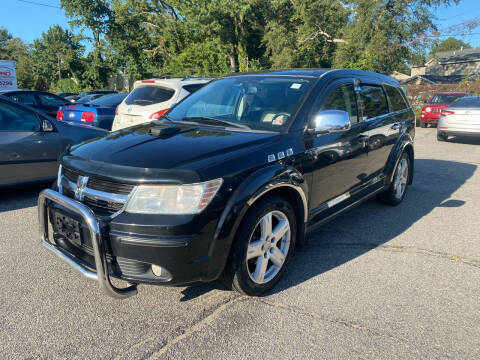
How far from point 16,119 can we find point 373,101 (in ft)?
14.9

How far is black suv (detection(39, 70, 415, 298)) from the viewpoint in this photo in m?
2.46

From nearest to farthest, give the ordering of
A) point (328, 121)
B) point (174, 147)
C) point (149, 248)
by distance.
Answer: point (149, 248)
point (174, 147)
point (328, 121)

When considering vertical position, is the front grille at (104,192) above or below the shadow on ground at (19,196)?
above

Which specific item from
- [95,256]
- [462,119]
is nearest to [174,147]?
[95,256]

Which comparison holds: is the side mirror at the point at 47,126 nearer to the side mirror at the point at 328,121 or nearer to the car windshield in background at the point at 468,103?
the side mirror at the point at 328,121

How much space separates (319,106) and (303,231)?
1.13 m

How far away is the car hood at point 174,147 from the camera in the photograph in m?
2.60

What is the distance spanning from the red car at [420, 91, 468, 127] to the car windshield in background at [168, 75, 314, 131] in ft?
47.2

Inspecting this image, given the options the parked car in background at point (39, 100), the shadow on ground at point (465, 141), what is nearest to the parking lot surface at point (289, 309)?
the shadow on ground at point (465, 141)

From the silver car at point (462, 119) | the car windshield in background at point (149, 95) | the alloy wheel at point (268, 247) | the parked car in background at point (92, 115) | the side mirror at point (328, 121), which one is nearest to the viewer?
the alloy wheel at point (268, 247)

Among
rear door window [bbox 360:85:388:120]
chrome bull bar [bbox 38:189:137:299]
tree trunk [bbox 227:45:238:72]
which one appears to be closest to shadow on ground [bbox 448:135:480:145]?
rear door window [bbox 360:85:388:120]

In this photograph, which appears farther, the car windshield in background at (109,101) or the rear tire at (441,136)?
the rear tire at (441,136)

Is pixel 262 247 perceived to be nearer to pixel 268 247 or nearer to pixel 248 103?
pixel 268 247

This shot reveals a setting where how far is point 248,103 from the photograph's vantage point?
3756 millimetres
